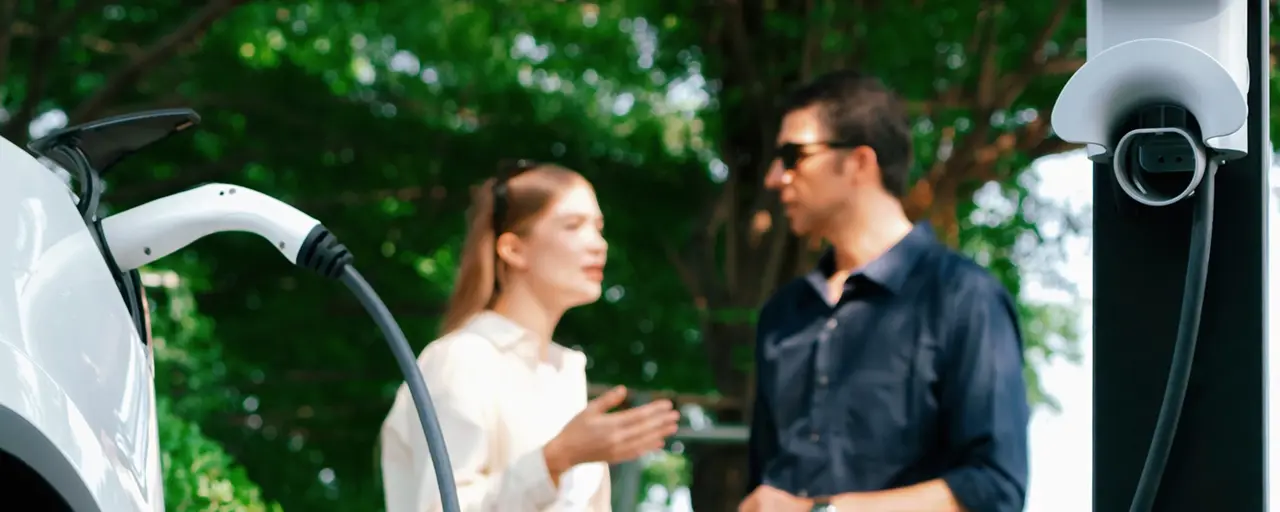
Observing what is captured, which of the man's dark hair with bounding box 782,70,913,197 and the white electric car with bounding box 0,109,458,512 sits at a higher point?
the man's dark hair with bounding box 782,70,913,197

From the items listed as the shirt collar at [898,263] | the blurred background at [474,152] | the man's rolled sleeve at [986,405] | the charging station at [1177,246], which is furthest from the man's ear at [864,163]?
the blurred background at [474,152]

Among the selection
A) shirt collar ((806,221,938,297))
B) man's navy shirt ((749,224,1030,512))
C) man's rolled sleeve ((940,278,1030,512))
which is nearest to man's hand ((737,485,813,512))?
man's navy shirt ((749,224,1030,512))

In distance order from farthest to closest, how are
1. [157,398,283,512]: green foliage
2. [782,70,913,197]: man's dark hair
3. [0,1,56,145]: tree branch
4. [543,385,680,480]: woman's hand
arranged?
1. [0,1,56,145]: tree branch
2. [157,398,283,512]: green foliage
3. [782,70,913,197]: man's dark hair
4. [543,385,680,480]: woman's hand

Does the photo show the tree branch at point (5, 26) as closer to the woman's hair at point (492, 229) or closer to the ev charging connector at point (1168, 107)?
the woman's hair at point (492, 229)

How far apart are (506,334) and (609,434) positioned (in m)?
0.40

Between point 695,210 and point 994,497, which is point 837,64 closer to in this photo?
point 695,210

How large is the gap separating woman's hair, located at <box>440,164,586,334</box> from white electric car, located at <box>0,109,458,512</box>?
1.74 m

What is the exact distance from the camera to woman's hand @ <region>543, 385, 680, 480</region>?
2688 mm

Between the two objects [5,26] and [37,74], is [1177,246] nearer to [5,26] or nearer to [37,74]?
[5,26]

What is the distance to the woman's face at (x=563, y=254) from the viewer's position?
123 inches

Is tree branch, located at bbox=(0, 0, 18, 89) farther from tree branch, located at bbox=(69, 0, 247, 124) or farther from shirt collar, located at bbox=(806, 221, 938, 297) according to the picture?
shirt collar, located at bbox=(806, 221, 938, 297)

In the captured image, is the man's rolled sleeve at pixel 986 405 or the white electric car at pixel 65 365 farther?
the man's rolled sleeve at pixel 986 405

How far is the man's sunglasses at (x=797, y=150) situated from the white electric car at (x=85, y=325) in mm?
1925

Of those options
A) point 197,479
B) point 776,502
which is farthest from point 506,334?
point 197,479
